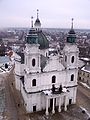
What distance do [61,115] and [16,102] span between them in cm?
729

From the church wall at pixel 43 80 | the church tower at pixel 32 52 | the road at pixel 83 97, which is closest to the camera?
the church tower at pixel 32 52

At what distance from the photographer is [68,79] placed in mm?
26203

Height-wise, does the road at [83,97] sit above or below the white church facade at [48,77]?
below

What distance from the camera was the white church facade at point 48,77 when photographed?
23.1 m

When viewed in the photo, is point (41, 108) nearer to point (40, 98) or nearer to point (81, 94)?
point (40, 98)

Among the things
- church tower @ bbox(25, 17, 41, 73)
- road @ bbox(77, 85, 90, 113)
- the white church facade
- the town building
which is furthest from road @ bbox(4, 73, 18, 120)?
the town building

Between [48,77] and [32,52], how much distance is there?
428 cm

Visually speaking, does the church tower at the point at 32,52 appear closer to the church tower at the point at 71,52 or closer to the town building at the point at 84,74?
the church tower at the point at 71,52

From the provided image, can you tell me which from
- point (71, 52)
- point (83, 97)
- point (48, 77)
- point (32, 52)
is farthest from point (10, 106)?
point (83, 97)

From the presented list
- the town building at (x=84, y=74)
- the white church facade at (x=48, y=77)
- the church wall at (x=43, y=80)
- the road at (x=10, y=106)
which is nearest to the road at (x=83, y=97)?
the white church facade at (x=48, y=77)

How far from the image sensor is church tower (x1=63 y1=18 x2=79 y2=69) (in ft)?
82.7

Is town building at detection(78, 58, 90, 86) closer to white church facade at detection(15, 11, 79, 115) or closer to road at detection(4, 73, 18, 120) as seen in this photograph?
white church facade at detection(15, 11, 79, 115)

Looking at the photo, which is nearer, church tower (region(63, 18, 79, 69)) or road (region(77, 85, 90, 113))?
church tower (region(63, 18, 79, 69))

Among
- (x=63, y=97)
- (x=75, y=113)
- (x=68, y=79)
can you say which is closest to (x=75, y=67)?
(x=68, y=79)
